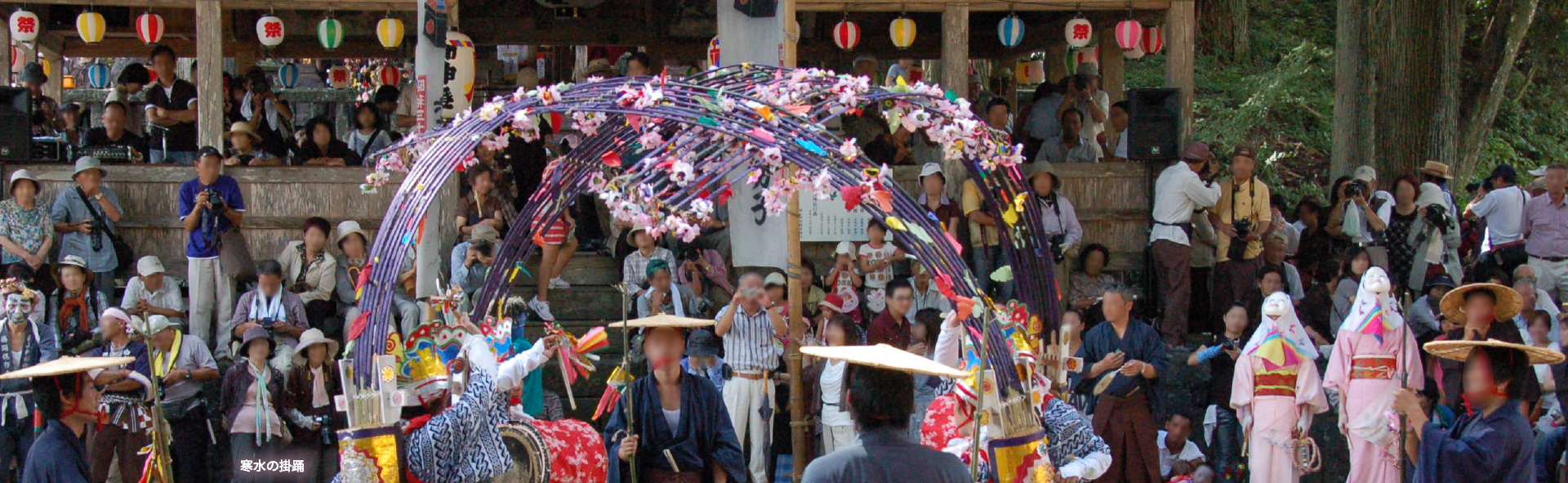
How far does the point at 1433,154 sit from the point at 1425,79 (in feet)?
2.10

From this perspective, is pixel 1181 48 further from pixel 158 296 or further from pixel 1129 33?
pixel 158 296

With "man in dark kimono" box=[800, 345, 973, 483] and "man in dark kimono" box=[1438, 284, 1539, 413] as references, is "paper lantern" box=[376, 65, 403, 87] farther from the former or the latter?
"man in dark kimono" box=[800, 345, 973, 483]

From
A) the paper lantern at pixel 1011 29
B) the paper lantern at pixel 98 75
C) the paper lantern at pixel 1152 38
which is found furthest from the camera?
the paper lantern at pixel 98 75

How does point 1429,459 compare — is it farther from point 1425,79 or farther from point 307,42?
point 307,42

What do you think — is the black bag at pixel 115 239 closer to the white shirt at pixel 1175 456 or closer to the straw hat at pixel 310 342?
the straw hat at pixel 310 342

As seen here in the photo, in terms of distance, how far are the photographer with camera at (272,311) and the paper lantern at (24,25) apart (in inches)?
120

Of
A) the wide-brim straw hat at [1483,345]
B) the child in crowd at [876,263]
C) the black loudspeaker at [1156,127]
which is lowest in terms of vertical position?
the wide-brim straw hat at [1483,345]

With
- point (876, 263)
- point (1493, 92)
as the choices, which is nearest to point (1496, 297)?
point (876, 263)

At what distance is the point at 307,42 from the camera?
13367mm

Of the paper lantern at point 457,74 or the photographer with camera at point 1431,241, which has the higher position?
the paper lantern at point 457,74

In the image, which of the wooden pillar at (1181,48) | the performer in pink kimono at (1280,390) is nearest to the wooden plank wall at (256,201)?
the wooden pillar at (1181,48)

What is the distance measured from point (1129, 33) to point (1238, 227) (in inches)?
66.2

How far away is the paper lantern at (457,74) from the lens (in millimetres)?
9289

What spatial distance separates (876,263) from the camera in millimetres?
9734
